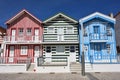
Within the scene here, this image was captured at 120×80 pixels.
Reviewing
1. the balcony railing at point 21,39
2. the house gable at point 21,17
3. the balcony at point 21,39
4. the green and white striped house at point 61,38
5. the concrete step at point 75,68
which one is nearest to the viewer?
the concrete step at point 75,68

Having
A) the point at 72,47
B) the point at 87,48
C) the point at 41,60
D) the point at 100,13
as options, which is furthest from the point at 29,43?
the point at 100,13

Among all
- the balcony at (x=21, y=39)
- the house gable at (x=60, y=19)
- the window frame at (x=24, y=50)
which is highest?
the house gable at (x=60, y=19)

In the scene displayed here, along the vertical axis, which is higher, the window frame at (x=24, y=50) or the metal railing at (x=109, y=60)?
the window frame at (x=24, y=50)

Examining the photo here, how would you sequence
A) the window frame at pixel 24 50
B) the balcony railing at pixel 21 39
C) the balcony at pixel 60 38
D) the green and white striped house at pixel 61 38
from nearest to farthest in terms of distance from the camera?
the balcony railing at pixel 21 39 → the green and white striped house at pixel 61 38 → the balcony at pixel 60 38 → the window frame at pixel 24 50

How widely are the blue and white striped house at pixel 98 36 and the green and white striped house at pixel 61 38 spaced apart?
1365 millimetres

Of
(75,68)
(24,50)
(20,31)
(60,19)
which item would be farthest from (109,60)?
(20,31)

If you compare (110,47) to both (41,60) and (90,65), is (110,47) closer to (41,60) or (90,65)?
(90,65)

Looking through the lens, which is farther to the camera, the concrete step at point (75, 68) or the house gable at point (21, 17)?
the house gable at point (21, 17)

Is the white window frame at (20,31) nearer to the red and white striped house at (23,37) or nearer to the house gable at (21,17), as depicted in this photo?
the red and white striped house at (23,37)

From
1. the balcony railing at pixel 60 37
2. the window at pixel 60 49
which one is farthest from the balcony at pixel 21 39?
the window at pixel 60 49

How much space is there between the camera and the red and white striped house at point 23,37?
2046 centimetres

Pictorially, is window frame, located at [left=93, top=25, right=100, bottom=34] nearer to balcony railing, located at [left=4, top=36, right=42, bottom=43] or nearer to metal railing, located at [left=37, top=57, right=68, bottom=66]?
metal railing, located at [left=37, top=57, right=68, bottom=66]

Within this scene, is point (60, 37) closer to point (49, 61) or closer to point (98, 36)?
point (49, 61)

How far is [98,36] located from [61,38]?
17.7 feet
